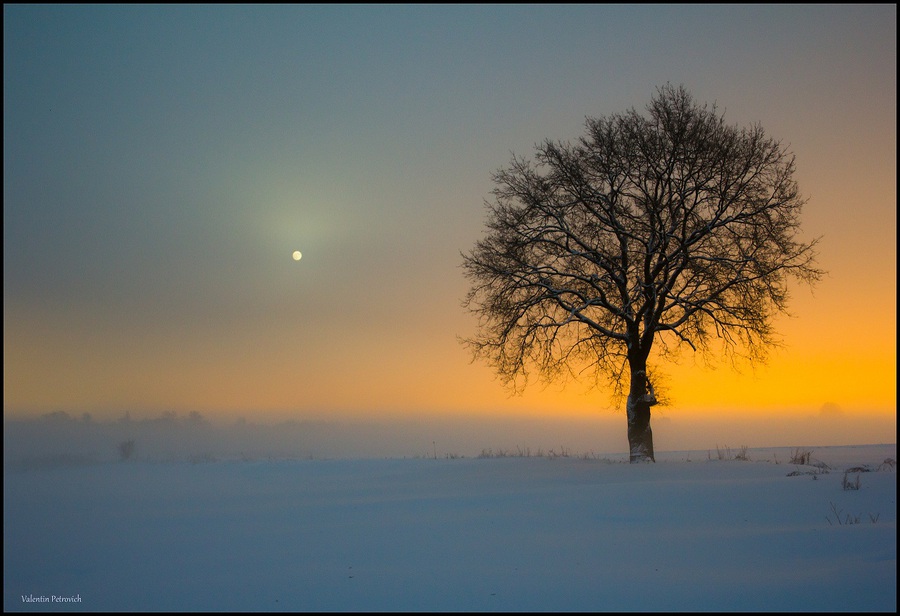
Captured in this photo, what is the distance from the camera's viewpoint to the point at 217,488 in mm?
13180

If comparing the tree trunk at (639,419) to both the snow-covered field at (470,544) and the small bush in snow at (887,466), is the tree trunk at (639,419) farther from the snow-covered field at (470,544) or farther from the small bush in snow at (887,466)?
the small bush in snow at (887,466)

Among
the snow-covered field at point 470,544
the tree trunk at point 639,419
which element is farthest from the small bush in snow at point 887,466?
the tree trunk at point 639,419

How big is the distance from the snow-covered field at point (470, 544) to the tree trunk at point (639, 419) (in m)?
3.24

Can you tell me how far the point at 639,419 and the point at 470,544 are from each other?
33.6 ft

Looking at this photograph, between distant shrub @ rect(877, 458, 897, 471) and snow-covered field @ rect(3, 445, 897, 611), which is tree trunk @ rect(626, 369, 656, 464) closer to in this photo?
snow-covered field @ rect(3, 445, 897, 611)

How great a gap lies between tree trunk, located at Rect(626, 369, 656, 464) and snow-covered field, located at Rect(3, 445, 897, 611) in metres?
3.24

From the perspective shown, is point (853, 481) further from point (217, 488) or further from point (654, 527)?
point (217, 488)

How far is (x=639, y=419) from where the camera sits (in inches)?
663

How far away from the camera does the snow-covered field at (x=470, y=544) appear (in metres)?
5.98

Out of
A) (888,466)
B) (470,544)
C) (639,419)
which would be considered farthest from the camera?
(639,419)

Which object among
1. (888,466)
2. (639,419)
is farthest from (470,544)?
(888,466)

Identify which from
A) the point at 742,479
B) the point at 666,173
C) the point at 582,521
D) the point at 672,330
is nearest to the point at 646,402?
the point at 672,330

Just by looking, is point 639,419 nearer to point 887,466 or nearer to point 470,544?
point 887,466

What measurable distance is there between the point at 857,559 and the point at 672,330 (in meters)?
11.0
